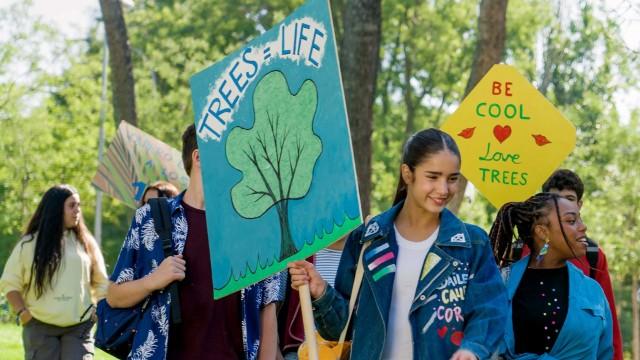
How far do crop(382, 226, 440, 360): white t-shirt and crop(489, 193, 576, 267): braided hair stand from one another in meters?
1.38

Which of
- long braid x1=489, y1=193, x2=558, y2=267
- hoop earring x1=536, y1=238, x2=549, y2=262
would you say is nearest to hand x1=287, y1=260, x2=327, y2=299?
hoop earring x1=536, y1=238, x2=549, y2=262

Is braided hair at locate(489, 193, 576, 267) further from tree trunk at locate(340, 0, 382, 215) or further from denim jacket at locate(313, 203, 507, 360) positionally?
tree trunk at locate(340, 0, 382, 215)

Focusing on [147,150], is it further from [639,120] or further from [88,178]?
[88,178]

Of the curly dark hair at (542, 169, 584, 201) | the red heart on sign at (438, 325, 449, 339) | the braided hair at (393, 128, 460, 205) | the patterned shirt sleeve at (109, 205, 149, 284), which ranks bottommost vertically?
the red heart on sign at (438, 325, 449, 339)

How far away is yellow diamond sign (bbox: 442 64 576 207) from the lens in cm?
729

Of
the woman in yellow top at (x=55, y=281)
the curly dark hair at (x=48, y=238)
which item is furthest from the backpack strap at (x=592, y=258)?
the curly dark hair at (x=48, y=238)

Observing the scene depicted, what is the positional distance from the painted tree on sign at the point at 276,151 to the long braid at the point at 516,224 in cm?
171

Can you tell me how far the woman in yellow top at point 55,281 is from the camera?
8.76 metres

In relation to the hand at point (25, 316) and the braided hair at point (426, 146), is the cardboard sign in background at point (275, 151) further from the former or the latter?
the hand at point (25, 316)

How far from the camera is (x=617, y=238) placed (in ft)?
97.2

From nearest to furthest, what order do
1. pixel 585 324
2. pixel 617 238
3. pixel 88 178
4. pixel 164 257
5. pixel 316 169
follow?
pixel 316 169, pixel 164 257, pixel 585 324, pixel 617 238, pixel 88 178

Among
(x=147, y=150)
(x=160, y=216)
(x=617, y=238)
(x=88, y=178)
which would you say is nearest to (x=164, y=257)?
(x=160, y=216)

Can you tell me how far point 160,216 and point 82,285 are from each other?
4.23m

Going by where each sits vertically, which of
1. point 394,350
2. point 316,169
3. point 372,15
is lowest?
point 394,350
